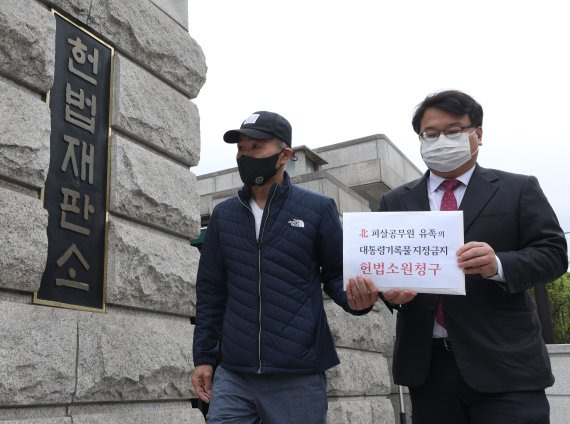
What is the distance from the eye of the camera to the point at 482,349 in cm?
237

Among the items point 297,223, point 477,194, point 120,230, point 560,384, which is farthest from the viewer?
point 560,384

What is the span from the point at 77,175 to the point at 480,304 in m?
2.43

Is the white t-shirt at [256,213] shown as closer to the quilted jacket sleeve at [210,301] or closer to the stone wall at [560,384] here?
the quilted jacket sleeve at [210,301]

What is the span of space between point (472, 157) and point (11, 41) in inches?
95.5

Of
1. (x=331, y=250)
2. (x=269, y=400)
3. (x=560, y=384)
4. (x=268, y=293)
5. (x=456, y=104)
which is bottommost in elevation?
(x=560, y=384)

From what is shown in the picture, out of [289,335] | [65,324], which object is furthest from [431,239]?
[65,324]

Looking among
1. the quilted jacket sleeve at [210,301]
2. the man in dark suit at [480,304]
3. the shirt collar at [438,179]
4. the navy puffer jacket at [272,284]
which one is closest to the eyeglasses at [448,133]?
the man in dark suit at [480,304]

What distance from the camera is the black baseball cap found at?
2947 mm

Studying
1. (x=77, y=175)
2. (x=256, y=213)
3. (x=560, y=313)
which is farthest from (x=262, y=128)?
(x=560, y=313)

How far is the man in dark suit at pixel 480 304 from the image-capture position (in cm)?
232

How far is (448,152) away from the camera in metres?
2.66

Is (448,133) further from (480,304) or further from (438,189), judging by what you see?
(480,304)

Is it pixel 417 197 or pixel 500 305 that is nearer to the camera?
pixel 500 305

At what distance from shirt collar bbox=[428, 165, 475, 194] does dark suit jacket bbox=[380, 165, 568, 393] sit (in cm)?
7
